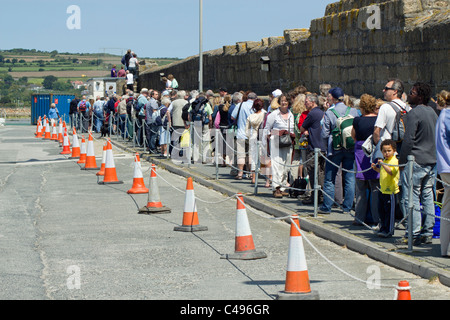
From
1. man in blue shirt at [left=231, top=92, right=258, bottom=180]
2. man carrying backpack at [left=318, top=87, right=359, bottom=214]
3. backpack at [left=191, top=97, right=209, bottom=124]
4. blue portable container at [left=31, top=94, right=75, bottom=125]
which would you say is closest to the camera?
man carrying backpack at [left=318, top=87, right=359, bottom=214]

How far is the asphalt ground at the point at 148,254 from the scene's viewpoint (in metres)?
7.39

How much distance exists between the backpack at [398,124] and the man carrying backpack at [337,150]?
148 centimetres

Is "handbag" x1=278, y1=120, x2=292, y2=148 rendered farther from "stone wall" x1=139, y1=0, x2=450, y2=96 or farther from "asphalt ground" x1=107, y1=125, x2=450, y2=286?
"stone wall" x1=139, y1=0, x2=450, y2=96

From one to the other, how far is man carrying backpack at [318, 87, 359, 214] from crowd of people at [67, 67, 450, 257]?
14mm

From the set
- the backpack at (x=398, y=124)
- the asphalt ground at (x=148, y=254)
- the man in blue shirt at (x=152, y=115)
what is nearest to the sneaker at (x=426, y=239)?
the asphalt ground at (x=148, y=254)

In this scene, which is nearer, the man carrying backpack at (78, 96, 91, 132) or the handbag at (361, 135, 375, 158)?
the handbag at (361, 135, 375, 158)

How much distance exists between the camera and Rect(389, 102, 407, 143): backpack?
9.58 m

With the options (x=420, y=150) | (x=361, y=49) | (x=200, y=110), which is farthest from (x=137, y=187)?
(x=420, y=150)

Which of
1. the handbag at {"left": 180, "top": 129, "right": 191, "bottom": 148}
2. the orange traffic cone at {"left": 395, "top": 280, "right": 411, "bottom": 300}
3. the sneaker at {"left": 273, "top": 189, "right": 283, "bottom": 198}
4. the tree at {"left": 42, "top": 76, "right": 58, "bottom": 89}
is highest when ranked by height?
the tree at {"left": 42, "top": 76, "right": 58, "bottom": 89}

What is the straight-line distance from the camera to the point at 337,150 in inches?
445

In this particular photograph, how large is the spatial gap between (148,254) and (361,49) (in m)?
8.97

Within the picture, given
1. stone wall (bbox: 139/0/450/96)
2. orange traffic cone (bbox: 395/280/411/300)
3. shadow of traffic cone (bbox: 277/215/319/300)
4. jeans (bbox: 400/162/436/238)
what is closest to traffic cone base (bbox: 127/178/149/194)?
stone wall (bbox: 139/0/450/96)

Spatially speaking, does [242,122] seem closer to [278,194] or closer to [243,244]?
[278,194]
